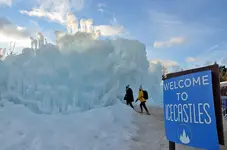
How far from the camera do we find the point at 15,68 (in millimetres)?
13055

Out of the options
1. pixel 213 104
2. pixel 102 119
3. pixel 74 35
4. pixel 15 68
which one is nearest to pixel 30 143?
pixel 102 119

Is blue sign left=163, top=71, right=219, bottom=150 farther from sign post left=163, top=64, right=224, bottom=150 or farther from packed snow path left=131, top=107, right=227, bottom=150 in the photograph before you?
packed snow path left=131, top=107, right=227, bottom=150

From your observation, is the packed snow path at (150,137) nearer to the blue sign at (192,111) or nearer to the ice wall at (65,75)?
the ice wall at (65,75)

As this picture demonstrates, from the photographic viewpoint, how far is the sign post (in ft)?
11.8

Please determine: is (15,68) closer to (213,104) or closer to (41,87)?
(41,87)

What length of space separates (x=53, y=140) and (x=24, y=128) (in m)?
1.06

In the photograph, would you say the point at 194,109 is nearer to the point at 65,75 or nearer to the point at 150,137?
the point at 150,137

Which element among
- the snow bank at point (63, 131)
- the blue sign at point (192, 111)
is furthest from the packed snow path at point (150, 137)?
the blue sign at point (192, 111)

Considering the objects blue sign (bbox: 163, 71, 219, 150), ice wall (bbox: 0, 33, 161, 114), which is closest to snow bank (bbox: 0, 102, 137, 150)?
ice wall (bbox: 0, 33, 161, 114)

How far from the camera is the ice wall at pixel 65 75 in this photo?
1242cm

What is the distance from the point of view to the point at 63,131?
823cm

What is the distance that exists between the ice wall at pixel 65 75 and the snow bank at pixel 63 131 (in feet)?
8.40

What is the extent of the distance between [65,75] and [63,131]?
5.80m

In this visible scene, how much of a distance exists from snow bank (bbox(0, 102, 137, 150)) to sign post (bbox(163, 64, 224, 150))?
3.81 metres
